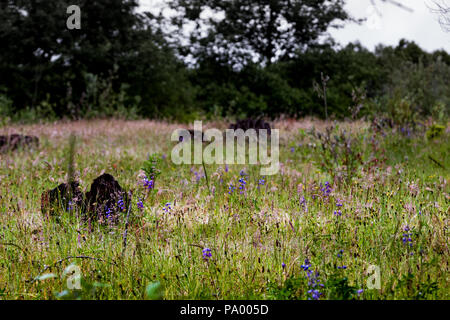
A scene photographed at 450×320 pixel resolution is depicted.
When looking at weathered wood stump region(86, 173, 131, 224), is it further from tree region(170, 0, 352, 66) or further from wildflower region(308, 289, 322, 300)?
tree region(170, 0, 352, 66)

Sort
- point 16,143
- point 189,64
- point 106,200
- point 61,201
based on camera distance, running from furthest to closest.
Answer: point 189,64 → point 16,143 → point 61,201 → point 106,200

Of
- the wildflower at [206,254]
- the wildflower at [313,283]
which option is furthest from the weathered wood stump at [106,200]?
the wildflower at [313,283]

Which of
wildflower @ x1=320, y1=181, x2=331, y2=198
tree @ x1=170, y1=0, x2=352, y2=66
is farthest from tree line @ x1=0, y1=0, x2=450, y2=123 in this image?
wildflower @ x1=320, y1=181, x2=331, y2=198

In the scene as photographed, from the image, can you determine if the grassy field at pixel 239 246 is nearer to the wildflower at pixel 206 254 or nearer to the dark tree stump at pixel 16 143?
the wildflower at pixel 206 254

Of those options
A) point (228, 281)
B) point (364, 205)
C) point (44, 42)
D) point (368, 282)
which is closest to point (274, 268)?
point (228, 281)

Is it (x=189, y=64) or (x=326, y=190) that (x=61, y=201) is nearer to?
(x=326, y=190)

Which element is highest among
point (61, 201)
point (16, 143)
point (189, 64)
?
point (189, 64)

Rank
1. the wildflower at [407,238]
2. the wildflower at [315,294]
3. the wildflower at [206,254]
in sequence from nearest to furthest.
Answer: the wildflower at [315,294] → the wildflower at [206,254] → the wildflower at [407,238]

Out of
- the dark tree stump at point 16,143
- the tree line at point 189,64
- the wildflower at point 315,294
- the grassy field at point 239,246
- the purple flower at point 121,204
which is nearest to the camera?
the wildflower at point 315,294

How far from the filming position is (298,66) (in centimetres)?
2019

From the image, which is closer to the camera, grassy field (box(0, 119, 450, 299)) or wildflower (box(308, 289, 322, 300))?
wildflower (box(308, 289, 322, 300))

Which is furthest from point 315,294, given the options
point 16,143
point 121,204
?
point 16,143

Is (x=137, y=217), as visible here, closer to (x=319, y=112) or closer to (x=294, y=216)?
(x=294, y=216)

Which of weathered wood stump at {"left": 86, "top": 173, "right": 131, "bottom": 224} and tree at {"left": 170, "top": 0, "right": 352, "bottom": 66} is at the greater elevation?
tree at {"left": 170, "top": 0, "right": 352, "bottom": 66}
